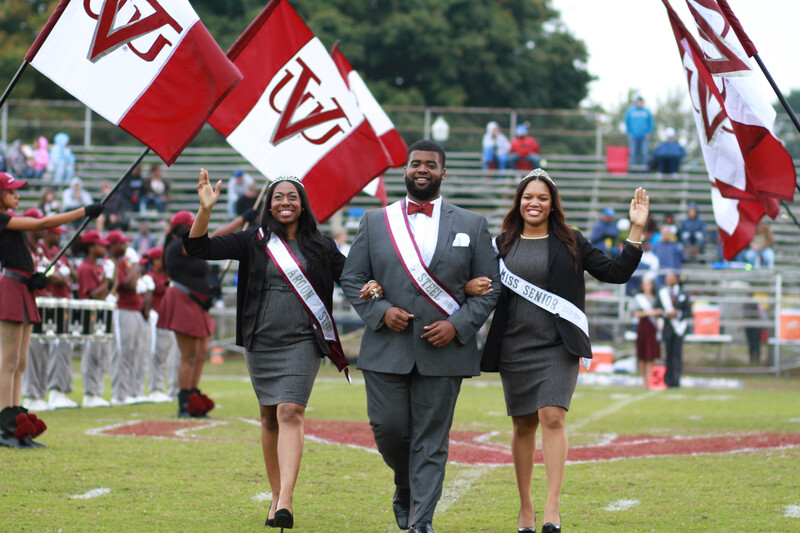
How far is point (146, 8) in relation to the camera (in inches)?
345

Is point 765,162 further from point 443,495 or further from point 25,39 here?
point 25,39

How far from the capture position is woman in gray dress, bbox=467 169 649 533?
689 cm

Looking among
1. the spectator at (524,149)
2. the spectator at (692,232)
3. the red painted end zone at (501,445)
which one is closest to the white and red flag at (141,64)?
the red painted end zone at (501,445)

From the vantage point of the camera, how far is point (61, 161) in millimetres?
32312

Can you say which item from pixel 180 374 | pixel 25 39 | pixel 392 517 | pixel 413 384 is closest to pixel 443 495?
pixel 392 517

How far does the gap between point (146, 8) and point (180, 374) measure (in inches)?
201

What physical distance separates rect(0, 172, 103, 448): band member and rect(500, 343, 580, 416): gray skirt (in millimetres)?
4575

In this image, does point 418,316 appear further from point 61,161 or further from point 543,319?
point 61,161

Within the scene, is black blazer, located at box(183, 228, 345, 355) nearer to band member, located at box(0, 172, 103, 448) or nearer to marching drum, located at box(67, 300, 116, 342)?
band member, located at box(0, 172, 103, 448)

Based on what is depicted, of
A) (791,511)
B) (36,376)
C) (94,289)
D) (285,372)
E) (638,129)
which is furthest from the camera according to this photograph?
(638,129)

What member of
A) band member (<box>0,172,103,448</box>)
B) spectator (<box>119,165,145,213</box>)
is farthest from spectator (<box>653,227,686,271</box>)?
band member (<box>0,172,103,448</box>)

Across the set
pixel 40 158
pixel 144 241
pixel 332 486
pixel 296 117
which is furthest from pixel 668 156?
pixel 332 486

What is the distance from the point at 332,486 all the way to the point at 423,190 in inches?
100

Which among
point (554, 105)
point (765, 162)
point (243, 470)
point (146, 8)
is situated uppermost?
point (554, 105)
